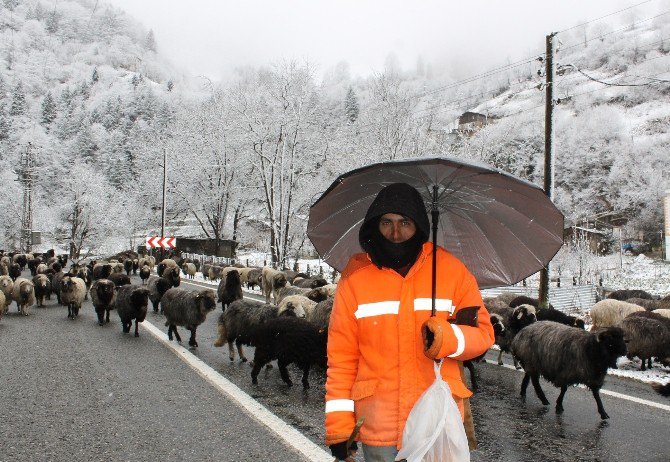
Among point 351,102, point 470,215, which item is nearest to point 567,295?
point 470,215

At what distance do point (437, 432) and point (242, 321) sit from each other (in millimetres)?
6726

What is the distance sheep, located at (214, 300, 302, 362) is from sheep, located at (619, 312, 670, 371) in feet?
19.1

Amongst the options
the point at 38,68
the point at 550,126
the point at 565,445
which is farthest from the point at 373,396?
the point at 38,68

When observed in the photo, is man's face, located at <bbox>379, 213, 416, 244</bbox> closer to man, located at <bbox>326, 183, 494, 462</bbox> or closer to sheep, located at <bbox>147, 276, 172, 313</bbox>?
man, located at <bbox>326, 183, 494, 462</bbox>

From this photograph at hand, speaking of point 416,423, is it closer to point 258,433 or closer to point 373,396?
point 373,396

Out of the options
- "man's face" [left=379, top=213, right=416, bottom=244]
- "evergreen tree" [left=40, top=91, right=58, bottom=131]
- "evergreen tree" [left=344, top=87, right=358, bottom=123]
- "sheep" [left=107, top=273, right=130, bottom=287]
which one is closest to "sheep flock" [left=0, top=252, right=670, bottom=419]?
"sheep" [left=107, top=273, right=130, bottom=287]

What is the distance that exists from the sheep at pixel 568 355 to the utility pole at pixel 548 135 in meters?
7.41

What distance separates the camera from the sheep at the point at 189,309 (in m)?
9.74

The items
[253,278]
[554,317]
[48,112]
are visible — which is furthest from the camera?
[48,112]

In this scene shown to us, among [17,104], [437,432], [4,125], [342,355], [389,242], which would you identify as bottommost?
[437,432]

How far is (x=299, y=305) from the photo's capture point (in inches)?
362

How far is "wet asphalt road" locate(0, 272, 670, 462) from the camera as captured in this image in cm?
462

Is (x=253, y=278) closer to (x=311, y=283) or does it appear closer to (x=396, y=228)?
(x=311, y=283)

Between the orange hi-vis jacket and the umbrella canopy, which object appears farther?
the umbrella canopy
